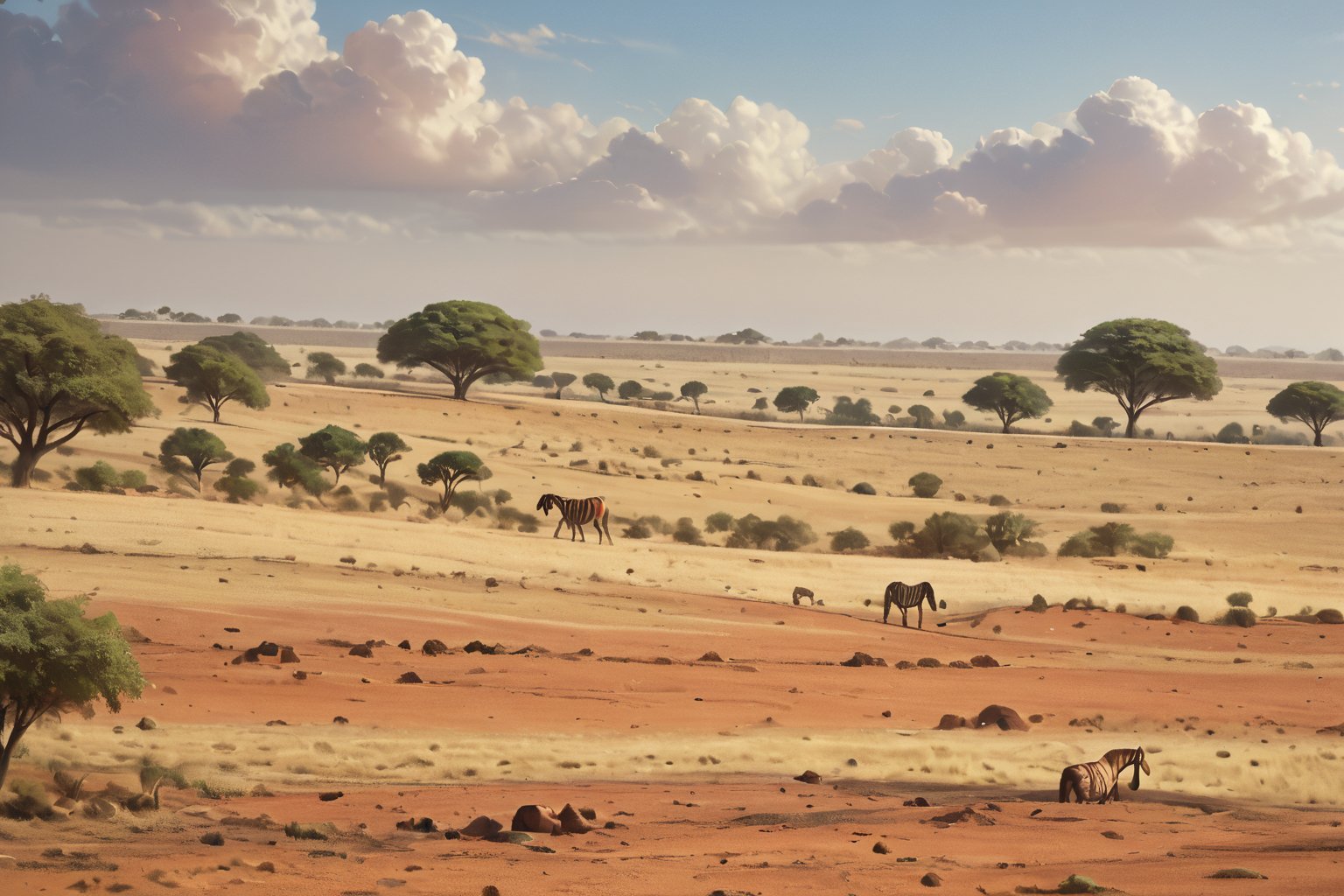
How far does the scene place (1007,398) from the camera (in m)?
96.0

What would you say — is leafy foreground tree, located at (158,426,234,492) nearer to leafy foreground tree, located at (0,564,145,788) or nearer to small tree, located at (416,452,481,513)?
small tree, located at (416,452,481,513)

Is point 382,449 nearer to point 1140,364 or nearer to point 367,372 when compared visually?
point 1140,364

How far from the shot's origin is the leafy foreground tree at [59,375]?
37344 millimetres

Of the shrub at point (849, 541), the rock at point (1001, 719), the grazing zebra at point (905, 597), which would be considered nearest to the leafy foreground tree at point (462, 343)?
the shrub at point (849, 541)

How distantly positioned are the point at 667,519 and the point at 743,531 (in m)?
4.32

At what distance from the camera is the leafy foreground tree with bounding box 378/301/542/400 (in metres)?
86.7

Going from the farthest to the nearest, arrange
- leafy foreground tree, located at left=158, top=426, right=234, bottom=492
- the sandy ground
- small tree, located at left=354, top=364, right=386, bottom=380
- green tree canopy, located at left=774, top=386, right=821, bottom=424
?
small tree, located at left=354, top=364, right=386, bottom=380, green tree canopy, located at left=774, top=386, right=821, bottom=424, leafy foreground tree, located at left=158, top=426, right=234, bottom=492, the sandy ground

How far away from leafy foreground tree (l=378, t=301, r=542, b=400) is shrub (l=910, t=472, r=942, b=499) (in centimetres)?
3171

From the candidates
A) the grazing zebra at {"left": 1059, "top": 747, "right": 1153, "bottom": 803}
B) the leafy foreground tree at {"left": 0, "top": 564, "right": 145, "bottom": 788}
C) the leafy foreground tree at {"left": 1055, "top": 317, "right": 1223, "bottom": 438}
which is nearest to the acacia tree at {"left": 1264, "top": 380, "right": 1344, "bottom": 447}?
the leafy foreground tree at {"left": 1055, "top": 317, "right": 1223, "bottom": 438}

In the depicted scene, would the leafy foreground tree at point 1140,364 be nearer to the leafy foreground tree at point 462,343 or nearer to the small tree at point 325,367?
the leafy foreground tree at point 462,343

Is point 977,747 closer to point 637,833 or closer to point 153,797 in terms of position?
point 637,833

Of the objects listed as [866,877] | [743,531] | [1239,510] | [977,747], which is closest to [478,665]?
[977,747]

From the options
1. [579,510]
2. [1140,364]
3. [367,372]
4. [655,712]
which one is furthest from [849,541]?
[367,372]

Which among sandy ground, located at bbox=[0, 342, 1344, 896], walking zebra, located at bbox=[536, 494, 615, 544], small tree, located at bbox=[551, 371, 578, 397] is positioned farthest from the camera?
small tree, located at bbox=[551, 371, 578, 397]
